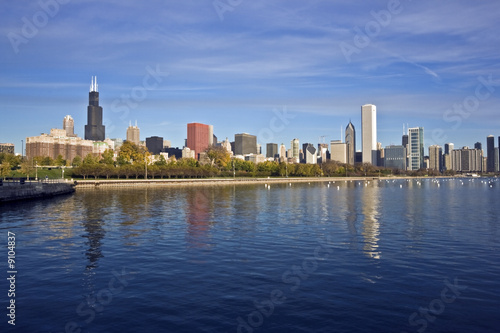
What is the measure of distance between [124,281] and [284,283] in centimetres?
806

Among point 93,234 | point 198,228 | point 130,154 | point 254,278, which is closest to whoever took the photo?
point 254,278

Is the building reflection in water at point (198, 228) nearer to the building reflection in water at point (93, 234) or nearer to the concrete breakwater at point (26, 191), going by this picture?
the building reflection in water at point (93, 234)

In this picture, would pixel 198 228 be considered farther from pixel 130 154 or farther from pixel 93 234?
pixel 130 154

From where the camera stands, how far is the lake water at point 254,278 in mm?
15156

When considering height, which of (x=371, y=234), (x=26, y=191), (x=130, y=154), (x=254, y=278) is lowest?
(x=254, y=278)

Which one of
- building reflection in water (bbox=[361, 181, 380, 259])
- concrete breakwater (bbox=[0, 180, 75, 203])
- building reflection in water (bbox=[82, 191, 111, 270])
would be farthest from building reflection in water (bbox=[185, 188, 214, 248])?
concrete breakwater (bbox=[0, 180, 75, 203])

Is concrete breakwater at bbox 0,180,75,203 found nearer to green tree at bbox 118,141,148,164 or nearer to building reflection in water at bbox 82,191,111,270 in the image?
building reflection in water at bbox 82,191,111,270

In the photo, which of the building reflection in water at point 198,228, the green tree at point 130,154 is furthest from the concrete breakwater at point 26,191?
the green tree at point 130,154

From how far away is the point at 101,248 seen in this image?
91.4 feet

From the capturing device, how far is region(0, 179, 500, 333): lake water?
15156mm

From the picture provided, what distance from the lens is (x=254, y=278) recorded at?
67.7 ft

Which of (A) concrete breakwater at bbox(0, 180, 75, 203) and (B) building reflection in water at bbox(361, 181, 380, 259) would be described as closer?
(B) building reflection in water at bbox(361, 181, 380, 259)

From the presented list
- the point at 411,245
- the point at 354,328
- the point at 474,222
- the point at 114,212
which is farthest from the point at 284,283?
the point at 114,212

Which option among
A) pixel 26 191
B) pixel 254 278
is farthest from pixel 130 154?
pixel 254 278
